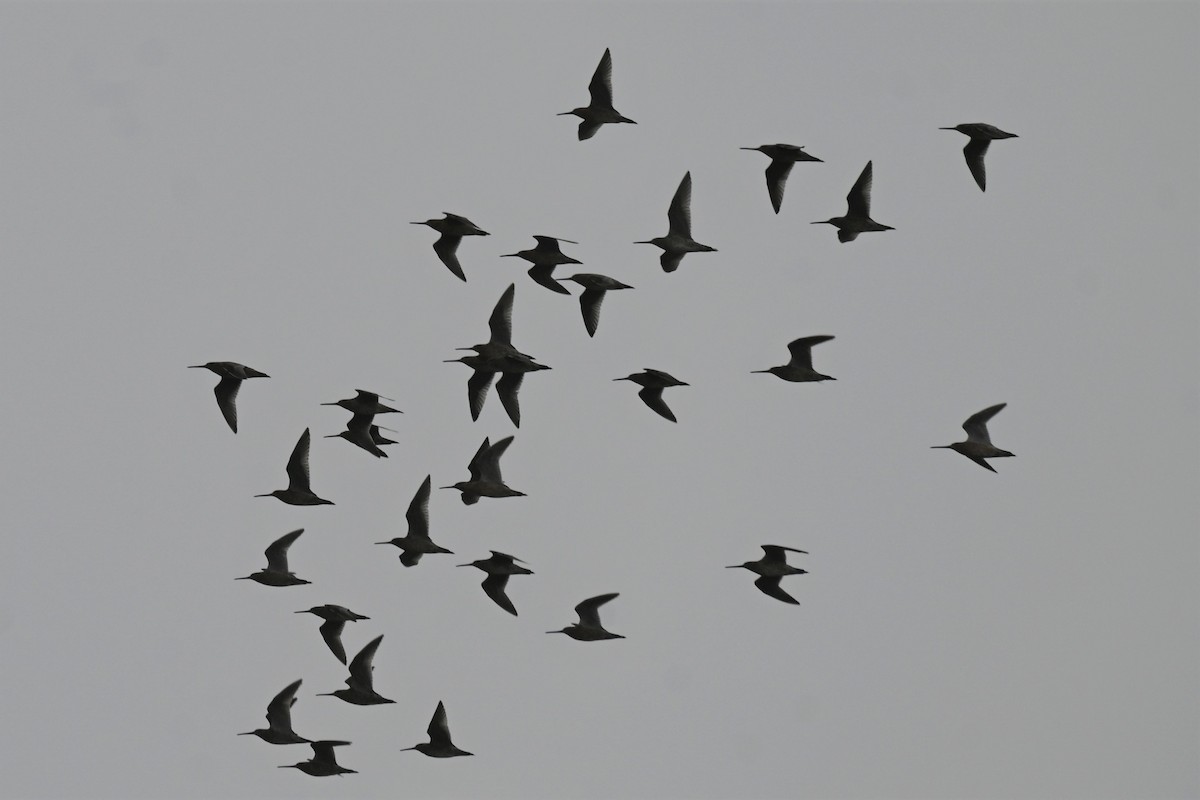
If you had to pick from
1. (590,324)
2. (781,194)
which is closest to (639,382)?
(590,324)

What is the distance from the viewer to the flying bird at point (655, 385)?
4531cm

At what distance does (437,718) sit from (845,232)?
12.4m

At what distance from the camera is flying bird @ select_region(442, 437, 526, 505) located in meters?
46.0

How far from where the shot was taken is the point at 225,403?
148ft

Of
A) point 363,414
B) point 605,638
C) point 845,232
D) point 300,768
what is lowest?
point 300,768

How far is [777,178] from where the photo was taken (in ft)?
153

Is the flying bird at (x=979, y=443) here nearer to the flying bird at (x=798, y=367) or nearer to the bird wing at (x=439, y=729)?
the flying bird at (x=798, y=367)

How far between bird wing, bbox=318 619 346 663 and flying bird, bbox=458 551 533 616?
3.06m

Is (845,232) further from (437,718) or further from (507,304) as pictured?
(437,718)

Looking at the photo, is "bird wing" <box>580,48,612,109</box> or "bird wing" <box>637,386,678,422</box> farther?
"bird wing" <box>637,386,678,422</box>

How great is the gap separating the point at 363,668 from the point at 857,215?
43.3 feet

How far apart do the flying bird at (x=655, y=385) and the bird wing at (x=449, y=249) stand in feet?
13.3

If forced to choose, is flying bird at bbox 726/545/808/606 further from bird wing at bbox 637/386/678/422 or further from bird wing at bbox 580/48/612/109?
bird wing at bbox 580/48/612/109

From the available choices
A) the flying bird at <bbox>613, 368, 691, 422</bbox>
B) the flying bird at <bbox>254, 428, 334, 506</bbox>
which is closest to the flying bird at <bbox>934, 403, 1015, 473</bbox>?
the flying bird at <bbox>613, 368, 691, 422</bbox>
